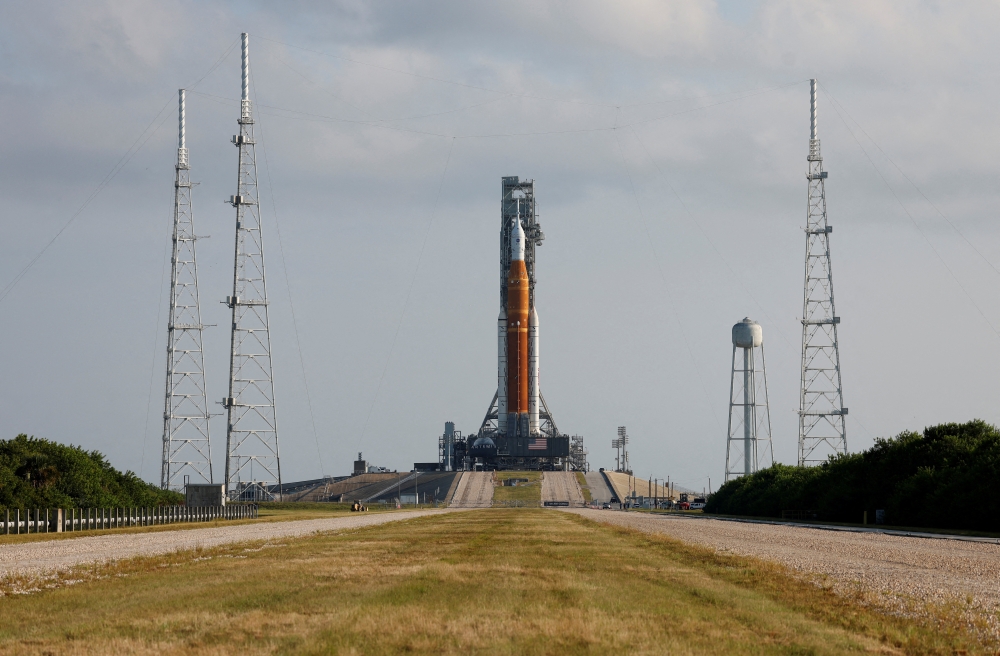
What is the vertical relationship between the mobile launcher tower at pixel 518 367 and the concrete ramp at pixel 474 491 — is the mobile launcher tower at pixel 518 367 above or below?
above

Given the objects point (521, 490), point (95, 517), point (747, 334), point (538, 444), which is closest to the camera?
point (95, 517)

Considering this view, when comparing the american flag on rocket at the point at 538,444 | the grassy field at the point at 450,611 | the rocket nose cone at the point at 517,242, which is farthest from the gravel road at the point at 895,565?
the american flag on rocket at the point at 538,444

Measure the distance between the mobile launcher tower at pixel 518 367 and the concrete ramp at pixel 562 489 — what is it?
3451 millimetres

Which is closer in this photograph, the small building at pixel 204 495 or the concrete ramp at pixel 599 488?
the small building at pixel 204 495

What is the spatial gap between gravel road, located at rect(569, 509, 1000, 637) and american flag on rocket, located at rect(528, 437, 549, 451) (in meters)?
122

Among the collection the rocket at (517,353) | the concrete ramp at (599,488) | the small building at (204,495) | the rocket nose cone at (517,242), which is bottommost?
the concrete ramp at (599,488)

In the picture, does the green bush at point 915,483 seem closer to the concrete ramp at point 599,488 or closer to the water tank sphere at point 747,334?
the water tank sphere at point 747,334

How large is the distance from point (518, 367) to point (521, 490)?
1783 centimetres

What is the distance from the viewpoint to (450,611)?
1340 centimetres

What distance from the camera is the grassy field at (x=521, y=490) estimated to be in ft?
456

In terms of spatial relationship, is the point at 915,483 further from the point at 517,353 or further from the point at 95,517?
the point at 517,353

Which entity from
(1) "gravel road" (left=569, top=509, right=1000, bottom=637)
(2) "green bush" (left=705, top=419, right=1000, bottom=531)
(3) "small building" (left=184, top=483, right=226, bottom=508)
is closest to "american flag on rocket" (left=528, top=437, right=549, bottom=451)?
(2) "green bush" (left=705, top=419, right=1000, bottom=531)

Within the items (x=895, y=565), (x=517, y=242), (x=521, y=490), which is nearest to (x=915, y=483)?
(x=895, y=565)

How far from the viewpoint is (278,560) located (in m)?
23.9
